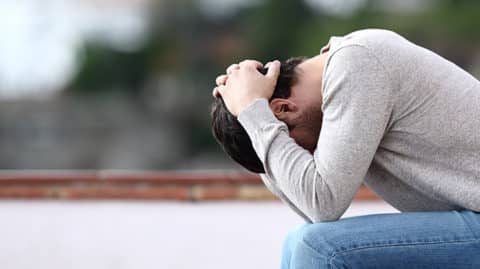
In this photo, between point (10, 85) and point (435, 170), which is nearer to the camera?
point (435, 170)

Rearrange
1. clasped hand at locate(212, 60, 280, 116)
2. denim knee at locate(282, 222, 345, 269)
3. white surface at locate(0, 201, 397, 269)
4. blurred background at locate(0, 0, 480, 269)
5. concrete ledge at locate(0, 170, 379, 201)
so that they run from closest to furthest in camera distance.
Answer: denim knee at locate(282, 222, 345, 269), clasped hand at locate(212, 60, 280, 116), white surface at locate(0, 201, 397, 269), concrete ledge at locate(0, 170, 379, 201), blurred background at locate(0, 0, 480, 269)

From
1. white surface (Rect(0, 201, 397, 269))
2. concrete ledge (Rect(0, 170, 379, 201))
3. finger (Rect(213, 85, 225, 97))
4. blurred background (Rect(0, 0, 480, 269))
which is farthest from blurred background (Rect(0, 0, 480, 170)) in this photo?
finger (Rect(213, 85, 225, 97))

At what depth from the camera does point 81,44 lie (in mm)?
30016

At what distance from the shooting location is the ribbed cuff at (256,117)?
1875 mm

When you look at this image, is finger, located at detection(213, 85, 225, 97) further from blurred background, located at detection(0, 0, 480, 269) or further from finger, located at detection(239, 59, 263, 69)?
blurred background, located at detection(0, 0, 480, 269)

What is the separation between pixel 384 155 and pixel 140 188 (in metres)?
1.40

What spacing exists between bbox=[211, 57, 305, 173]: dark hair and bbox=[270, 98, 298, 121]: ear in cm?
1

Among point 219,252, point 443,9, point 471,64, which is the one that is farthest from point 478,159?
point 443,9

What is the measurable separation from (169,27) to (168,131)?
4.81 meters

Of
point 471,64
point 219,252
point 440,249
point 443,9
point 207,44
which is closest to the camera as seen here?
point 440,249

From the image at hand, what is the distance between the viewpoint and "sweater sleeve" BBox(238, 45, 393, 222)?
1784 millimetres

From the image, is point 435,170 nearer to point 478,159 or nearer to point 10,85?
point 478,159

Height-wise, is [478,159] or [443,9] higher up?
Answer: [478,159]

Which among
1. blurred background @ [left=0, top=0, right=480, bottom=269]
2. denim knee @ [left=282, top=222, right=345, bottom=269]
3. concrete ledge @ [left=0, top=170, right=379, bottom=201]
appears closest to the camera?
denim knee @ [left=282, top=222, right=345, bottom=269]
